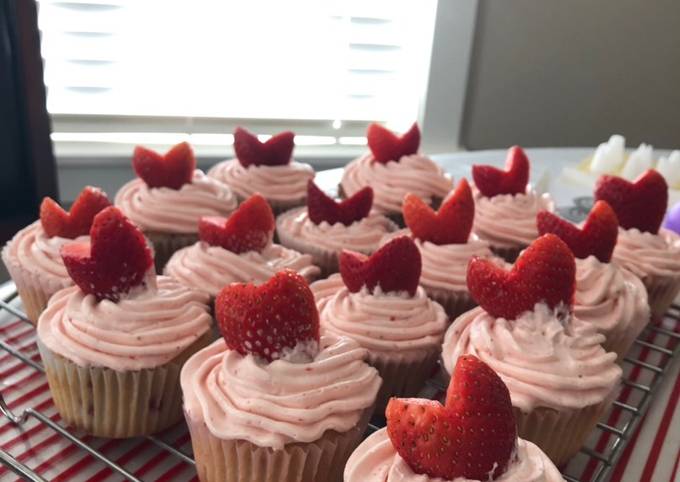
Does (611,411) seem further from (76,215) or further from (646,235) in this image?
(76,215)

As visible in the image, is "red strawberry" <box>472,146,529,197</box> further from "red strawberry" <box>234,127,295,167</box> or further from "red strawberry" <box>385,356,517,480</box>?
"red strawberry" <box>385,356,517,480</box>

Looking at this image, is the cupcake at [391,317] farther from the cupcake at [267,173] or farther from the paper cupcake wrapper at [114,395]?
the cupcake at [267,173]

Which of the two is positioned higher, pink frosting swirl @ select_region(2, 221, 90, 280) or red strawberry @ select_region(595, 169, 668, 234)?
red strawberry @ select_region(595, 169, 668, 234)

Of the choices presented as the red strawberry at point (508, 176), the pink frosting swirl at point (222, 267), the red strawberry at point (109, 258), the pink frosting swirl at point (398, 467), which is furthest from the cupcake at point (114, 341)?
the red strawberry at point (508, 176)

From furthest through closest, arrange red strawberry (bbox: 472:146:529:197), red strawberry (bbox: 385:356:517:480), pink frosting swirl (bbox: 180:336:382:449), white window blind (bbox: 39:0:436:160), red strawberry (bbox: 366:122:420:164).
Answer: white window blind (bbox: 39:0:436:160) < red strawberry (bbox: 366:122:420:164) < red strawberry (bbox: 472:146:529:197) < pink frosting swirl (bbox: 180:336:382:449) < red strawberry (bbox: 385:356:517:480)

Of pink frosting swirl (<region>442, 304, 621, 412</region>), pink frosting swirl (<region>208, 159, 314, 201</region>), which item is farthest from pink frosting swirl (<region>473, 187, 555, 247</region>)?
pink frosting swirl (<region>442, 304, 621, 412</region>)

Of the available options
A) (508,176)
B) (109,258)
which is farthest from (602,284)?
(109,258)

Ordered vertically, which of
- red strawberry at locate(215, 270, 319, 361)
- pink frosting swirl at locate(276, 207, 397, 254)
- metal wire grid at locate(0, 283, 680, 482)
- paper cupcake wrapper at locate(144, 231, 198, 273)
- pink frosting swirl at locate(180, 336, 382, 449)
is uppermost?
red strawberry at locate(215, 270, 319, 361)
